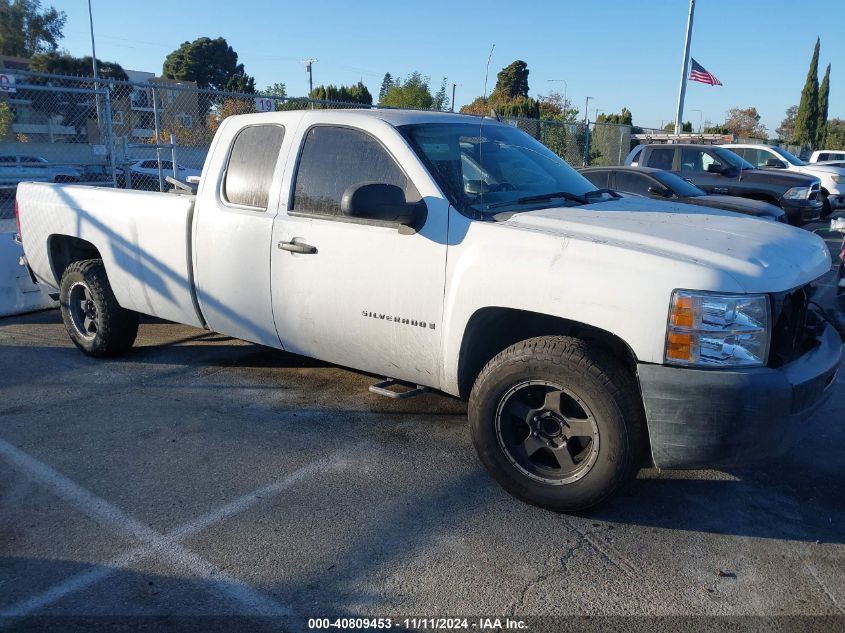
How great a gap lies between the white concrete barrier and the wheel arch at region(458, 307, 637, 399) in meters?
5.53

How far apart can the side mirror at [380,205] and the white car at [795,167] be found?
45.3 feet

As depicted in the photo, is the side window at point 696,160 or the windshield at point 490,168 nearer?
the windshield at point 490,168

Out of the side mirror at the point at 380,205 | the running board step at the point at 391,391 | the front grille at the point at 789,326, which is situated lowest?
the running board step at the point at 391,391

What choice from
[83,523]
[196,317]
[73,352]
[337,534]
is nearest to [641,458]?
[337,534]

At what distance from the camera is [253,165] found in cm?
451

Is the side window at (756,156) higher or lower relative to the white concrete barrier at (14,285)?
higher

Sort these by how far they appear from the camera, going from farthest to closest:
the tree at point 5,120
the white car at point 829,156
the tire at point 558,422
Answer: the white car at point 829,156 → the tree at point 5,120 → the tire at point 558,422

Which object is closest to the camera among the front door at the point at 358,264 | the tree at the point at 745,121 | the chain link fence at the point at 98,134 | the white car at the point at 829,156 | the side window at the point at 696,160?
the front door at the point at 358,264

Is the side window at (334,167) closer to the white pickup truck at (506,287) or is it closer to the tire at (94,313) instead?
the white pickup truck at (506,287)

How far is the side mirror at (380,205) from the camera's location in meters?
3.51

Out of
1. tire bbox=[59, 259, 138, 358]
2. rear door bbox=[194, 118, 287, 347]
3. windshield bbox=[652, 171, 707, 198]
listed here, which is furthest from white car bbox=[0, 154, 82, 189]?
windshield bbox=[652, 171, 707, 198]

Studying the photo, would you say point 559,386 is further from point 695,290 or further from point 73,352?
point 73,352

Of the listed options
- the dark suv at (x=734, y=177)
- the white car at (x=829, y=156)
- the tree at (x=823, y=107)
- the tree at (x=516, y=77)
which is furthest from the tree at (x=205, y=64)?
the dark suv at (x=734, y=177)

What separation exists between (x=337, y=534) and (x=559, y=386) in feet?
4.04
